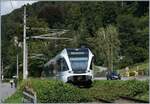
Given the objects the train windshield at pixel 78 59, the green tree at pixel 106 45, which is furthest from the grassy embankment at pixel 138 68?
the train windshield at pixel 78 59

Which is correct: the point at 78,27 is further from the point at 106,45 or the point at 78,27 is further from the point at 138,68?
the point at 138,68

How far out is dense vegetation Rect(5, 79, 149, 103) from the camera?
779 inches

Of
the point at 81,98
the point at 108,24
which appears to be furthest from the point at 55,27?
the point at 81,98

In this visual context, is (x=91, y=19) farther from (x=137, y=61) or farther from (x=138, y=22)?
(x=138, y=22)

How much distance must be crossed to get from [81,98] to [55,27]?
1392cm

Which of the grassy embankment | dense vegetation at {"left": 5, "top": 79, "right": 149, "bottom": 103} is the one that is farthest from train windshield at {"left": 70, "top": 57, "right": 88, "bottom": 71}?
the grassy embankment

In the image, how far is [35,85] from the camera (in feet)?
65.9

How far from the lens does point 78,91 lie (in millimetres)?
20797

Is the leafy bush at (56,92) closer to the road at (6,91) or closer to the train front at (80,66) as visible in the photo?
the road at (6,91)

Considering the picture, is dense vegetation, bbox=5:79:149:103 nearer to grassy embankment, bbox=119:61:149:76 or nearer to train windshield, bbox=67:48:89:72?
train windshield, bbox=67:48:89:72

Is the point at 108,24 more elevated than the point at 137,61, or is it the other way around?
the point at 108,24

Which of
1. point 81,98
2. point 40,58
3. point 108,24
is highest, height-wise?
point 108,24

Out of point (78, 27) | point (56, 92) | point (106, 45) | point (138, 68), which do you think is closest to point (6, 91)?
point (56, 92)

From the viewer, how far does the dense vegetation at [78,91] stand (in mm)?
19797
